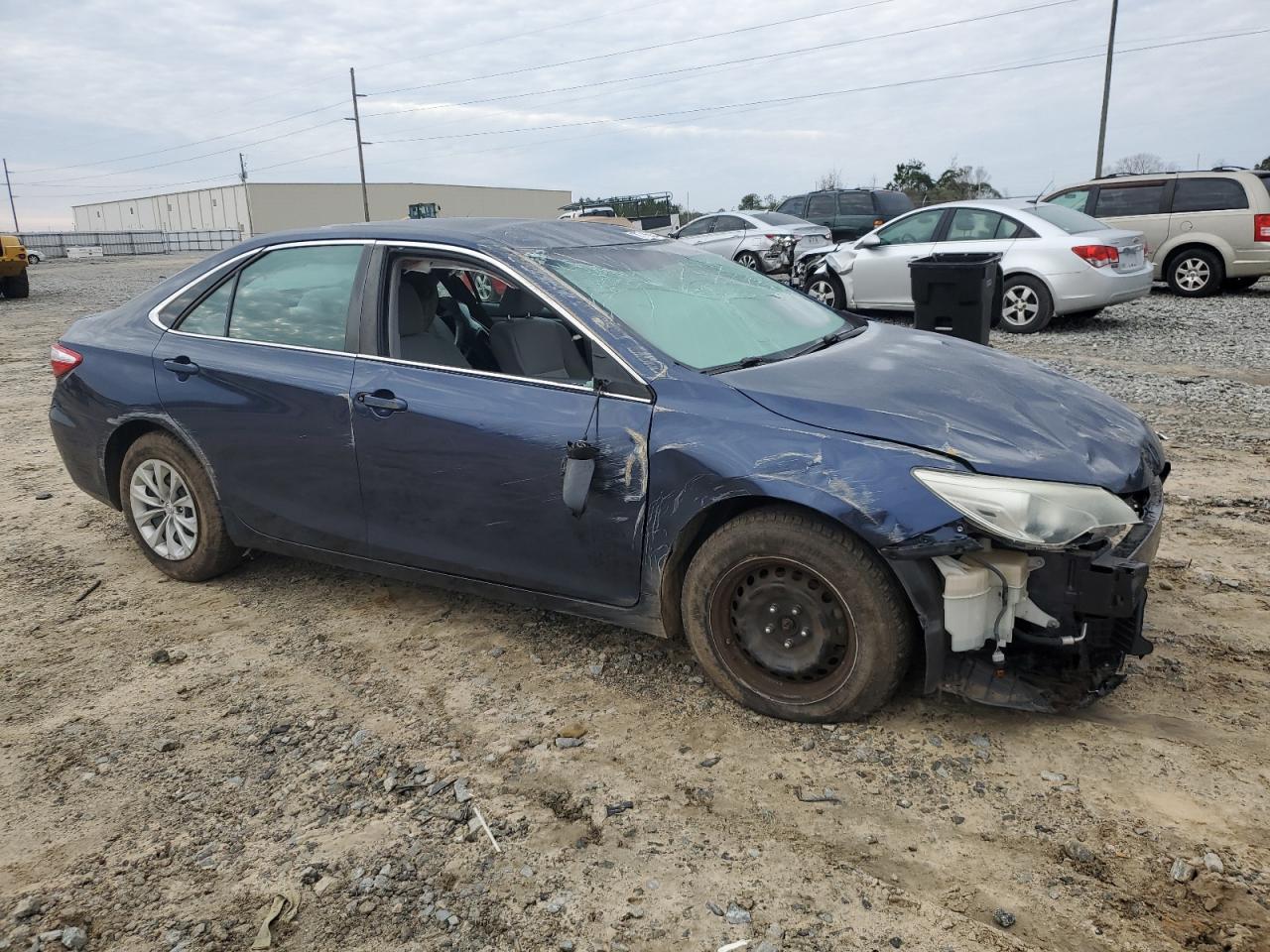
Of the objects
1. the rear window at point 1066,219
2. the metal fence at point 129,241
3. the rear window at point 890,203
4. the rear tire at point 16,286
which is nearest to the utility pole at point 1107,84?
the rear window at point 890,203

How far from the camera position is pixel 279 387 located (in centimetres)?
416

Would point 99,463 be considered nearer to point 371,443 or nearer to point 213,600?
point 213,600

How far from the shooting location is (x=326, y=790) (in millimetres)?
3107

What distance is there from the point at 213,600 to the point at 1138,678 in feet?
12.9

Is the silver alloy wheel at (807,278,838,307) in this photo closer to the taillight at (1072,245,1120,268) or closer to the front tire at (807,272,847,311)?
the front tire at (807,272,847,311)

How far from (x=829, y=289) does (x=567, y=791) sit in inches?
436

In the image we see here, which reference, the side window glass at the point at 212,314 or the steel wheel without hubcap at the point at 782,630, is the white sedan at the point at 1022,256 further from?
the steel wheel without hubcap at the point at 782,630

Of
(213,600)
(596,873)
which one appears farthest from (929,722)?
(213,600)

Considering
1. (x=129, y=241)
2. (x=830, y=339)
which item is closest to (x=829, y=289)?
(x=830, y=339)

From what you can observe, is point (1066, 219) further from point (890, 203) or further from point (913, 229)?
point (890, 203)

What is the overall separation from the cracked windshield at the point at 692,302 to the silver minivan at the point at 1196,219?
38.6 ft

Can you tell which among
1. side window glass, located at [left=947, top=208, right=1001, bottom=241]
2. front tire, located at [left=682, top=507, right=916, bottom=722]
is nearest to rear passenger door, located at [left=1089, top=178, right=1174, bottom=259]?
side window glass, located at [left=947, top=208, right=1001, bottom=241]

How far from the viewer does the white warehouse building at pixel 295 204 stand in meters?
75.8

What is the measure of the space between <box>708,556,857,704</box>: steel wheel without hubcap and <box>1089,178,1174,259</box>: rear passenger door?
1321 centimetres
